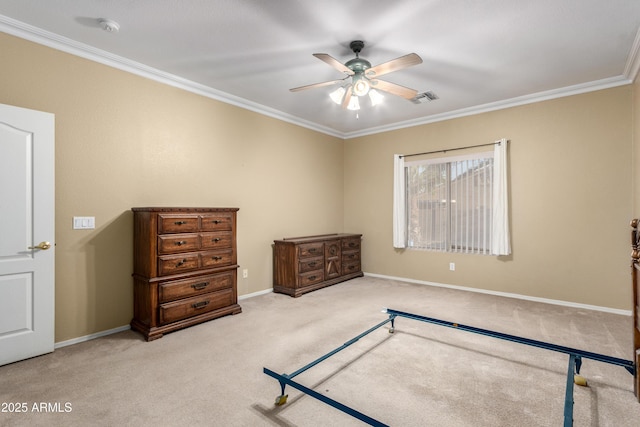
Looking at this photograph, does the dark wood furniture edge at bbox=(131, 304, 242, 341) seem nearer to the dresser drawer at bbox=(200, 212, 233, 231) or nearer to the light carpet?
the light carpet

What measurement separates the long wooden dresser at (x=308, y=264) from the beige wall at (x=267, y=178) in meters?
0.24

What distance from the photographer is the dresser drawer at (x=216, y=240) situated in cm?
351

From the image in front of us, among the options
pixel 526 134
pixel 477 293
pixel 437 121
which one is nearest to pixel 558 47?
pixel 526 134

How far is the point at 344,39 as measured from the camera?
2.87 metres

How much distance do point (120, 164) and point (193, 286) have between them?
151cm

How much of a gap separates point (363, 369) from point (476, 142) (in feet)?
12.9

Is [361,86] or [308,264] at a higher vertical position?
[361,86]

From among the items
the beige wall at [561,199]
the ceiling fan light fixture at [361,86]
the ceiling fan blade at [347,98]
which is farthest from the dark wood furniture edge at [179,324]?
the beige wall at [561,199]

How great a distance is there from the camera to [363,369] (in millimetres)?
2438

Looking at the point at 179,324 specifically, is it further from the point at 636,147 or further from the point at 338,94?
the point at 636,147

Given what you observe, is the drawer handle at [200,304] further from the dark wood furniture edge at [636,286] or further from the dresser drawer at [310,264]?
the dark wood furniture edge at [636,286]

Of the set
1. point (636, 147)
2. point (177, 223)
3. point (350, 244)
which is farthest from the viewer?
point (350, 244)

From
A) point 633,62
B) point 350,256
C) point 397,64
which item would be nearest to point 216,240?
point 397,64

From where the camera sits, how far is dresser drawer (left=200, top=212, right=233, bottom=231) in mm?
3507
